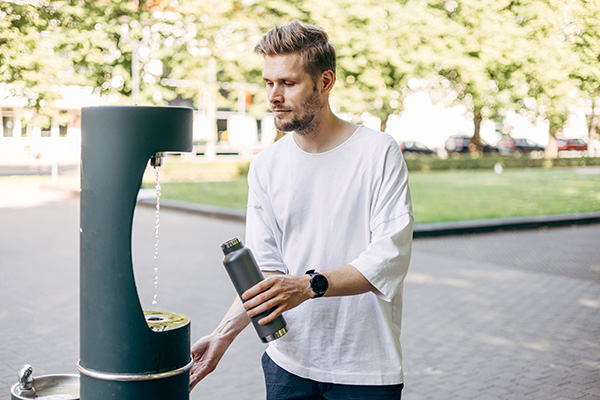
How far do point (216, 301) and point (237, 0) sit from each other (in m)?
11.8

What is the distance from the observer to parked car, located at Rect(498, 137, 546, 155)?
42.8 metres

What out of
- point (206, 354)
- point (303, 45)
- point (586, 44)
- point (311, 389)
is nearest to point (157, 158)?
point (303, 45)

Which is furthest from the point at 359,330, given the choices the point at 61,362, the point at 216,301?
the point at 216,301

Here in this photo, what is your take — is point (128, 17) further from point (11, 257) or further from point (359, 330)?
point (359, 330)

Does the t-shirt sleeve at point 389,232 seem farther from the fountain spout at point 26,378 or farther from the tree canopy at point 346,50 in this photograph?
the tree canopy at point 346,50

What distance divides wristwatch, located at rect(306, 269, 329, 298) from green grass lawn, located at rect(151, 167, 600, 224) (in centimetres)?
1070

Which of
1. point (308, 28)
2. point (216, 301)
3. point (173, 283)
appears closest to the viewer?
point (308, 28)

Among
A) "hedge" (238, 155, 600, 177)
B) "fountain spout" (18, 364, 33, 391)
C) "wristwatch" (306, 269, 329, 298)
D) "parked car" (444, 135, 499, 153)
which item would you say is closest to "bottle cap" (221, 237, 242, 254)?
"wristwatch" (306, 269, 329, 298)

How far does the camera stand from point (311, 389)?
2.16m

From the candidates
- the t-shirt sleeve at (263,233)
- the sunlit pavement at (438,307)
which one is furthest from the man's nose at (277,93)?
the sunlit pavement at (438,307)

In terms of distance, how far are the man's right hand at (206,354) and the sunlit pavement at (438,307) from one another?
2.55 metres

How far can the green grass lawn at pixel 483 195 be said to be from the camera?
14.0 m

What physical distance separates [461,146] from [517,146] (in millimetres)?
4406

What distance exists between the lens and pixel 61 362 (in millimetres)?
5176
